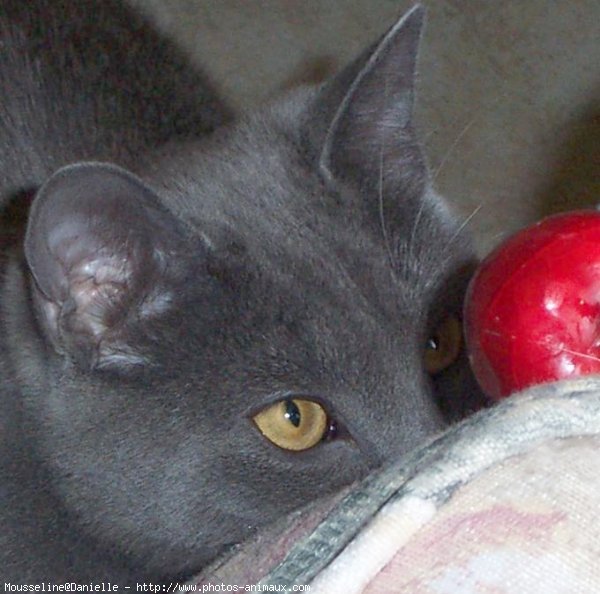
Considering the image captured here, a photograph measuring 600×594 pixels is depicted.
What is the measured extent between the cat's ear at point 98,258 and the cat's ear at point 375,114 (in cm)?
22

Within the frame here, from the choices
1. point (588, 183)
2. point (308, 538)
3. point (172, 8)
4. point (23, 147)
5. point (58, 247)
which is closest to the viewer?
point (308, 538)

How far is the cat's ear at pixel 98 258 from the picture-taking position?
79 centimetres

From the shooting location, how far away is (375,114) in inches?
38.6

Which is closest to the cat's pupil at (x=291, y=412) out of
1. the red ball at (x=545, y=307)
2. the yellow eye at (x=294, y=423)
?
the yellow eye at (x=294, y=423)

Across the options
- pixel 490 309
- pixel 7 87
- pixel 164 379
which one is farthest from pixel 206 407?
pixel 7 87

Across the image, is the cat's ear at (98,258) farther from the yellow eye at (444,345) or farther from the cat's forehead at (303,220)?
the yellow eye at (444,345)

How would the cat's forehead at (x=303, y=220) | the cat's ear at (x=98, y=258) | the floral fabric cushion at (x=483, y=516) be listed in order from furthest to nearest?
the cat's forehead at (x=303, y=220) < the cat's ear at (x=98, y=258) < the floral fabric cushion at (x=483, y=516)

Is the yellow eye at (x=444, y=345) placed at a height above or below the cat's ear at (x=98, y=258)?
below

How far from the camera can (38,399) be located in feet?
3.09

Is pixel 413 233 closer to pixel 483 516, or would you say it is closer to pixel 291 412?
pixel 291 412

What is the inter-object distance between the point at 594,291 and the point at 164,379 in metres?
0.39

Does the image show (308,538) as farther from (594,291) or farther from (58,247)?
(58,247)

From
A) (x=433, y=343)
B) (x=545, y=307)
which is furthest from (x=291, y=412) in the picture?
(x=545, y=307)

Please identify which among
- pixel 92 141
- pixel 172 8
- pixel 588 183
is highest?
pixel 172 8
